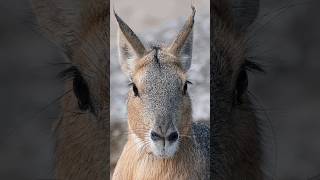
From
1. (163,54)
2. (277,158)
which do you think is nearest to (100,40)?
(163,54)

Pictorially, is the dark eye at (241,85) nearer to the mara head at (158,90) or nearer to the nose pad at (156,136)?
the mara head at (158,90)

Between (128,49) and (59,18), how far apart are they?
0.28 metres

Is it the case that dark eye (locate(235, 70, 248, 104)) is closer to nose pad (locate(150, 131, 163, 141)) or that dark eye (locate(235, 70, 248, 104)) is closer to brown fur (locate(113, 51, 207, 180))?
brown fur (locate(113, 51, 207, 180))

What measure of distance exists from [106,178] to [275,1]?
0.73 meters

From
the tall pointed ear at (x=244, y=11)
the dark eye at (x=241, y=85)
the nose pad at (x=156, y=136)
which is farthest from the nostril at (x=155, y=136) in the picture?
the tall pointed ear at (x=244, y=11)

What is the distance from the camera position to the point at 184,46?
2697 millimetres

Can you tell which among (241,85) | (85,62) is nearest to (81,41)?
(85,62)

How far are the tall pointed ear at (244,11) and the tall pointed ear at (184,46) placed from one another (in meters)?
0.26

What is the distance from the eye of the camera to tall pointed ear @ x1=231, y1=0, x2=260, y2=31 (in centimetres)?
294

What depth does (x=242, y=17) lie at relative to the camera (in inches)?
116

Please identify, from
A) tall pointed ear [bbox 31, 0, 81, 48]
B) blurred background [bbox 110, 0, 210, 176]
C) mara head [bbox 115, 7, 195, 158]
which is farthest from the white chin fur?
tall pointed ear [bbox 31, 0, 81, 48]

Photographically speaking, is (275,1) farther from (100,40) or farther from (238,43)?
(100,40)

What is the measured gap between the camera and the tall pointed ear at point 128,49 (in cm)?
268

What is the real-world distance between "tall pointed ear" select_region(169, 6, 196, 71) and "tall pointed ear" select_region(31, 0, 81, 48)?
13.4 inches
